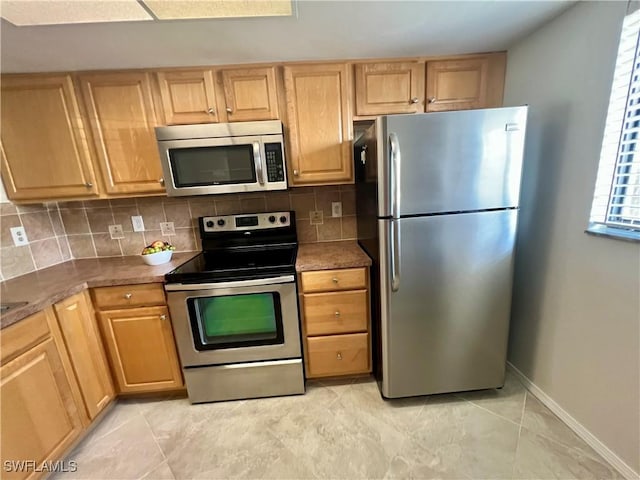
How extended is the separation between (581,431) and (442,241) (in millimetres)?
1213

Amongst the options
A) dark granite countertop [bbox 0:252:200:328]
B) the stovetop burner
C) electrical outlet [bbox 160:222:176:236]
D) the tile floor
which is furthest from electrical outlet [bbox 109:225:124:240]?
the tile floor

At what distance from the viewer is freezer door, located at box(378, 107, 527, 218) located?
1302mm

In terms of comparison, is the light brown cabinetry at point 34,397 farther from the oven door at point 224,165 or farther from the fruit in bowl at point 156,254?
the oven door at point 224,165

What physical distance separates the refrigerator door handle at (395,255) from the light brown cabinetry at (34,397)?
1.78m

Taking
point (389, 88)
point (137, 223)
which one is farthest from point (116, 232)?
point (389, 88)

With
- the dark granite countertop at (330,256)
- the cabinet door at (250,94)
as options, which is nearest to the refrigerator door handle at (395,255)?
the dark granite countertop at (330,256)

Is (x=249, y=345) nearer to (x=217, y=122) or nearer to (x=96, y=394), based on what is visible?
(x=96, y=394)

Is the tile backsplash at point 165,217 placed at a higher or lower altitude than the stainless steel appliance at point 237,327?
higher

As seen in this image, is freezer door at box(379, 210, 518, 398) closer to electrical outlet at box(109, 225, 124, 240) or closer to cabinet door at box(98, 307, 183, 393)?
cabinet door at box(98, 307, 183, 393)

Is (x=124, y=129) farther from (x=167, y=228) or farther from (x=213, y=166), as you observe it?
(x=167, y=228)

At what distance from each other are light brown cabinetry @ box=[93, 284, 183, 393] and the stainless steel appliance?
9cm

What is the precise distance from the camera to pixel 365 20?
130cm

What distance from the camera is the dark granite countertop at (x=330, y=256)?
64.3 inches

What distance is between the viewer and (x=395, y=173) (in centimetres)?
131
